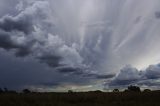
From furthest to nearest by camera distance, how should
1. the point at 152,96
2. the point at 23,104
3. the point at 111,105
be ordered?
the point at 152,96 < the point at 111,105 < the point at 23,104

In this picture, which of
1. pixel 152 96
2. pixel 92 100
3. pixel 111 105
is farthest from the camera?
pixel 152 96

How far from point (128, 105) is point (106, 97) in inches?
429

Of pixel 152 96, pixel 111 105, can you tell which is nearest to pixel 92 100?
pixel 111 105

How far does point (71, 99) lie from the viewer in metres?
64.2

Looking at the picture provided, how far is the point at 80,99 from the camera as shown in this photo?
6444cm

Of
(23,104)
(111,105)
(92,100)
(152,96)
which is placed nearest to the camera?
(23,104)

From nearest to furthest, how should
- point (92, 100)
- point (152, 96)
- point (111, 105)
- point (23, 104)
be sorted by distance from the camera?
point (23, 104)
point (111, 105)
point (92, 100)
point (152, 96)

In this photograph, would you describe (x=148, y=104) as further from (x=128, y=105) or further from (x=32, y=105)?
(x=32, y=105)

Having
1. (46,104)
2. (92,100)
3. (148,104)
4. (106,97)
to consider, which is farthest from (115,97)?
(46,104)

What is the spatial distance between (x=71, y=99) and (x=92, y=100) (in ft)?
13.4

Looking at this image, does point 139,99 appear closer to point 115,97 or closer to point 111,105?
point 115,97

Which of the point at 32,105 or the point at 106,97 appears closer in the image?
the point at 32,105

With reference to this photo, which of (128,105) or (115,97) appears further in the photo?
(115,97)

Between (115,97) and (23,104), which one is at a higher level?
(115,97)
